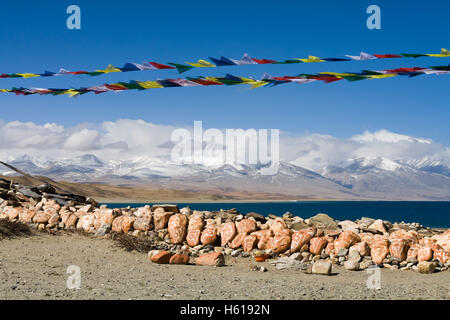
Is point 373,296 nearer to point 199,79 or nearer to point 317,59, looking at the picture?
point 317,59

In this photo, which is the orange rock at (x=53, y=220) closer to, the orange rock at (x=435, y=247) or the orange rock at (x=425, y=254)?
the orange rock at (x=425, y=254)

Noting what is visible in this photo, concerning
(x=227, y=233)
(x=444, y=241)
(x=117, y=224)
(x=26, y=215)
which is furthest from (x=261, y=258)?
(x=26, y=215)

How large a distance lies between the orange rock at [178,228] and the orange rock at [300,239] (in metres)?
2.62

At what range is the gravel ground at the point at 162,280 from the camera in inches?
257

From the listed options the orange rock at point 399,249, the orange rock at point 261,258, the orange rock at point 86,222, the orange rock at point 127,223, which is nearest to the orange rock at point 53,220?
the orange rock at point 86,222

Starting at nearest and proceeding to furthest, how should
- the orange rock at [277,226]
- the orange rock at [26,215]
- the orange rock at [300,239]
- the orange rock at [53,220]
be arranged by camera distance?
1. the orange rock at [300,239]
2. the orange rock at [277,226]
3. the orange rock at [53,220]
4. the orange rock at [26,215]

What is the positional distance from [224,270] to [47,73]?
15.3 feet

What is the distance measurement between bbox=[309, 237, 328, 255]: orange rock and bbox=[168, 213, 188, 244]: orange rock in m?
3.00

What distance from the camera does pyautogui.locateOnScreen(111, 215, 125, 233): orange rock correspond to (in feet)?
40.2

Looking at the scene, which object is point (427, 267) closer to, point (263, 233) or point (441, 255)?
point (441, 255)

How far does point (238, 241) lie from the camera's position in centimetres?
1099

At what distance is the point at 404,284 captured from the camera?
26.3 feet
